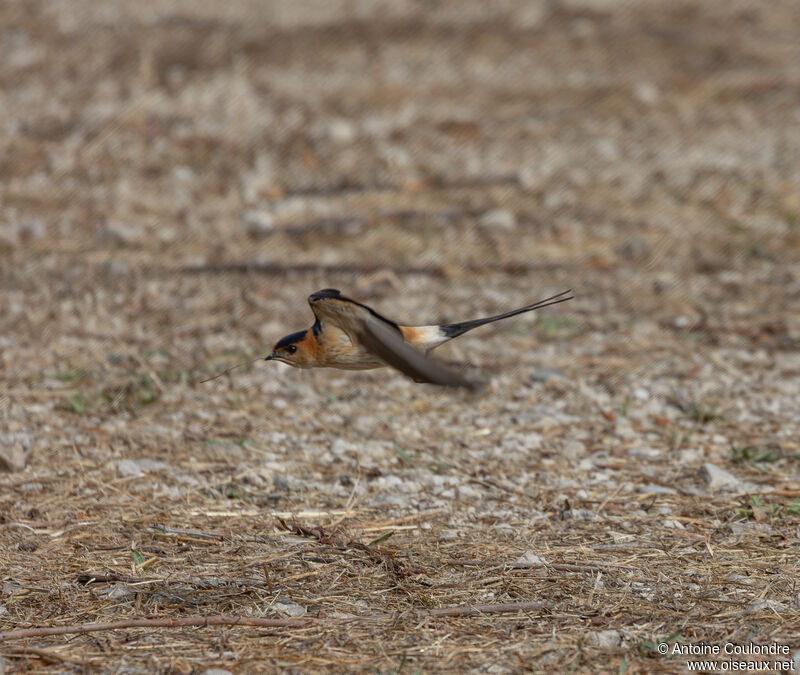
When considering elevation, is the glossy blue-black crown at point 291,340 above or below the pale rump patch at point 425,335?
above

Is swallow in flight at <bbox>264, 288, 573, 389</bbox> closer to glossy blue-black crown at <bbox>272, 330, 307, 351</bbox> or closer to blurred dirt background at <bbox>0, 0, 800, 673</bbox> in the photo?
glossy blue-black crown at <bbox>272, 330, 307, 351</bbox>

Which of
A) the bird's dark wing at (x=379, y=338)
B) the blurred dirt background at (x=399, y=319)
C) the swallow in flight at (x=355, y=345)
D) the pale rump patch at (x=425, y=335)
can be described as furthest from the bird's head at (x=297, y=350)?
the blurred dirt background at (x=399, y=319)

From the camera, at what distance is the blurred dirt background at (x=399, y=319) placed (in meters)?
3.37

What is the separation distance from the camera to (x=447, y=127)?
29.7 ft

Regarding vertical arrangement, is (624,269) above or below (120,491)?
above

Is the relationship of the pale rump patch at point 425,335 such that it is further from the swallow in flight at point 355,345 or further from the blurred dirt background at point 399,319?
the blurred dirt background at point 399,319

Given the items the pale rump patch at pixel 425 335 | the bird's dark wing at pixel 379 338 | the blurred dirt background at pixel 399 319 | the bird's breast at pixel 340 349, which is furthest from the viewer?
the pale rump patch at pixel 425 335

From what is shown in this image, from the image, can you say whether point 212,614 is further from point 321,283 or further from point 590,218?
point 590,218

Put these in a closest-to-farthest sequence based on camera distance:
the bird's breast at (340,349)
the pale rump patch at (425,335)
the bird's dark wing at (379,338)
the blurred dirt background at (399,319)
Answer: the bird's dark wing at (379,338) < the blurred dirt background at (399,319) < the bird's breast at (340,349) < the pale rump patch at (425,335)

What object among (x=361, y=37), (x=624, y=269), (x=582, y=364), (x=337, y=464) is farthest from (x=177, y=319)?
(x=361, y=37)

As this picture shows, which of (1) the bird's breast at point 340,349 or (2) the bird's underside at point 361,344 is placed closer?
(2) the bird's underside at point 361,344

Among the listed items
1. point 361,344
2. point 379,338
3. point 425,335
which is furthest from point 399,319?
point 379,338

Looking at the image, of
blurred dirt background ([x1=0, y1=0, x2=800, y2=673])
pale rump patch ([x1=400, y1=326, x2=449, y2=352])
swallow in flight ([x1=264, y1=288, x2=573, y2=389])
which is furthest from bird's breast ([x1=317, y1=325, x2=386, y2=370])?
blurred dirt background ([x1=0, y1=0, x2=800, y2=673])

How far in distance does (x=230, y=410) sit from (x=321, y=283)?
1.70 metres
